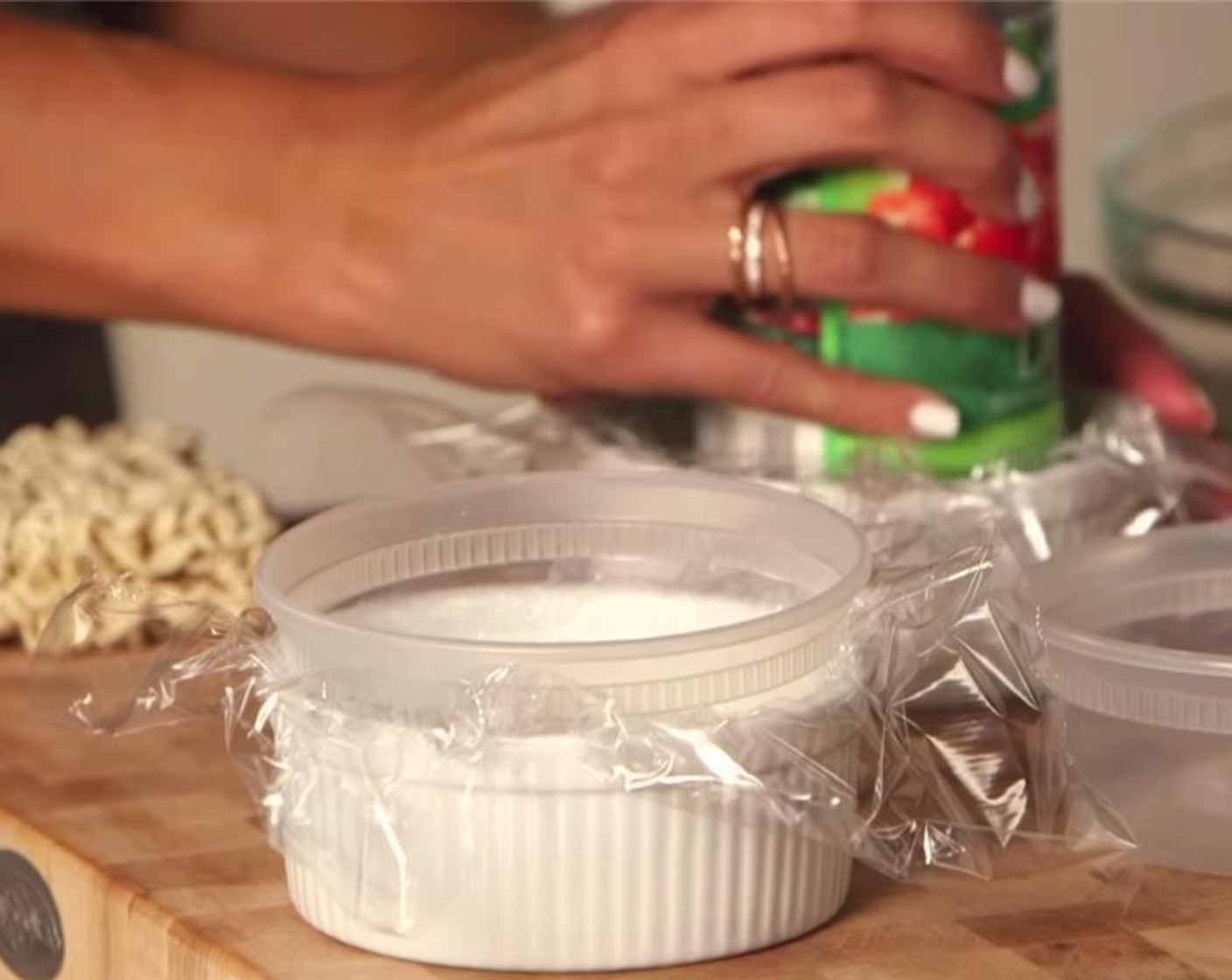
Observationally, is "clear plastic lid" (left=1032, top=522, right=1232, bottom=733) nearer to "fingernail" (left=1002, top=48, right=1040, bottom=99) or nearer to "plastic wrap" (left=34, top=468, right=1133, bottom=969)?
"plastic wrap" (left=34, top=468, right=1133, bottom=969)

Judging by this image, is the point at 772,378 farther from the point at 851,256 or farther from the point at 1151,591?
the point at 1151,591

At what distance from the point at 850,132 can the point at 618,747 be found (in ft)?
0.88

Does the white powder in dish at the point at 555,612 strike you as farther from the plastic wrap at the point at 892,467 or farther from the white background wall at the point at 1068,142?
the white background wall at the point at 1068,142

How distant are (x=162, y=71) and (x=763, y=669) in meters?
0.43

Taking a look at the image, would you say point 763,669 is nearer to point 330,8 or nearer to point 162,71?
point 162,71

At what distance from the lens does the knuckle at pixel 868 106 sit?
0.65m

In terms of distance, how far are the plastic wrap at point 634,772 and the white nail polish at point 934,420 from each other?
116mm

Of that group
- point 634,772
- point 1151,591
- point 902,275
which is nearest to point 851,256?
point 902,275

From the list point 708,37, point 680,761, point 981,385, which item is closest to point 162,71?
point 708,37

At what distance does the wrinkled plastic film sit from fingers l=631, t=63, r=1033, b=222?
154 mm

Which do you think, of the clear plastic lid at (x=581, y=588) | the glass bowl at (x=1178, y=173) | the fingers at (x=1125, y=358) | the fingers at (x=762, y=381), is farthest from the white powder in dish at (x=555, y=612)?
the glass bowl at (x=1178, y=173)

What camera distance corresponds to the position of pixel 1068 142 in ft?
4.24

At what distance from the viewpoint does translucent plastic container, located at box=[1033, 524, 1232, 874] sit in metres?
0.50

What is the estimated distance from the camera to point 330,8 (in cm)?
105
